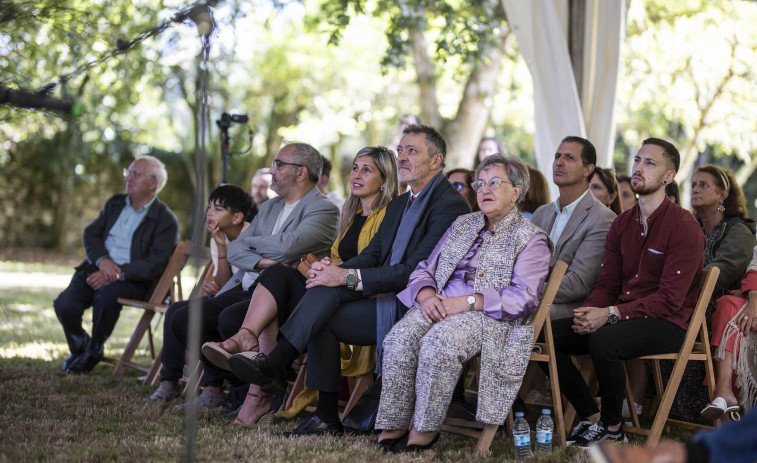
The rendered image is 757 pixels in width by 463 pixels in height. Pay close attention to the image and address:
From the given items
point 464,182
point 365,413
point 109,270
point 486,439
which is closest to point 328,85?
point 109,270

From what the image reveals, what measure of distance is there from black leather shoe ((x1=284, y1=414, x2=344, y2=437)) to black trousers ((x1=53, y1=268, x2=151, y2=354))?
248 centimetres

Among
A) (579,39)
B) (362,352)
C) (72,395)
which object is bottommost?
(72,395)

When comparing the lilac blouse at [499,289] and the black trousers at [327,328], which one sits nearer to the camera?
the lilac blouse at [499,289]

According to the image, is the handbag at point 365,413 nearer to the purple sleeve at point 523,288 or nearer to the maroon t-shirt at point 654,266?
the purple sleeve at point 523,288

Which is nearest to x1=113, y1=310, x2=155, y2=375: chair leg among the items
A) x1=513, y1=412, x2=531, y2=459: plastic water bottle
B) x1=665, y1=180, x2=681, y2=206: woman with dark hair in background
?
x1=513, y1=412, x2=531, y2=459: plastic water bottle

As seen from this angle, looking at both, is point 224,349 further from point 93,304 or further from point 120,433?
point 93,304

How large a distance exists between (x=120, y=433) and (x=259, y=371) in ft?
2.37

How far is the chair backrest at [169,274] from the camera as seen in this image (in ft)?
18.2

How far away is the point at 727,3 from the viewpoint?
1184cm

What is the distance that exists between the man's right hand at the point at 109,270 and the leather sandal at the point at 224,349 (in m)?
2.22

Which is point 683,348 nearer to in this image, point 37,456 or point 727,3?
point 37,456

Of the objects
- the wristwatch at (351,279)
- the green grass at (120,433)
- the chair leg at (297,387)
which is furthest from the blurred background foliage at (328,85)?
the chair leg at (297,387)

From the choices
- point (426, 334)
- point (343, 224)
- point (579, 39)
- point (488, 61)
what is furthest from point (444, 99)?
point (426, 334)

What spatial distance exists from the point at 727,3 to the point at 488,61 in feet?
19.6
